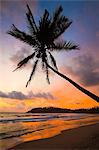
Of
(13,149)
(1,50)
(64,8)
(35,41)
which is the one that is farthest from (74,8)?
(13,149)

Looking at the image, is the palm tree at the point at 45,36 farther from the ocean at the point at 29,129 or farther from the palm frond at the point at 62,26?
the ocean at the point at 29,129

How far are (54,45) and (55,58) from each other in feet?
1.16

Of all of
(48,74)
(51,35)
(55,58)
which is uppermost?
(51,35)

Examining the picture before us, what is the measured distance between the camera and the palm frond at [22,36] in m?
6.81

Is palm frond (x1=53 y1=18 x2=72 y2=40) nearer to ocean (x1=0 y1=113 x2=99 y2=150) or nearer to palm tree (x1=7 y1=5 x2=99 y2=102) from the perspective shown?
palm tree (x1=7 y1=5 x2=99 y2=102)

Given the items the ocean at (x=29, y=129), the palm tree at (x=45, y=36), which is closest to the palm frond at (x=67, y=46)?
the palm tree at (x=45, y=36)

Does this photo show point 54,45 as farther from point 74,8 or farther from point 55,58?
point 74,8

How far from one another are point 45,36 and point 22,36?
57 cm

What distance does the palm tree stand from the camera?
661 centimetres

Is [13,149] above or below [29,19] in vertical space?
below

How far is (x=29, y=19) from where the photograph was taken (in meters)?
6.73

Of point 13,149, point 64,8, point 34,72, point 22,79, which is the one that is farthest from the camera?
point 22,79

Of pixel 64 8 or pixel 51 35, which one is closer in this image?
pixel 64 8

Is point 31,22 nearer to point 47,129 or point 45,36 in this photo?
point 45,36
